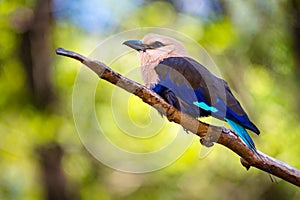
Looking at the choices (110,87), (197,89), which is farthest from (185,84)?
(110,87)

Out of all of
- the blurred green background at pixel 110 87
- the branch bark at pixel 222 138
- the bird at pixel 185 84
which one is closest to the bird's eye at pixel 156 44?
the bird at pixel 185 84

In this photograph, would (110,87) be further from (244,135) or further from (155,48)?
(244,135)

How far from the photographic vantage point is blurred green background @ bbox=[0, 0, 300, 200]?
329cm

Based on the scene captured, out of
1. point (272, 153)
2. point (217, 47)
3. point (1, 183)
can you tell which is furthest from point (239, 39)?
point (1, 183)

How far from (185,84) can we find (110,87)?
2.11 meters

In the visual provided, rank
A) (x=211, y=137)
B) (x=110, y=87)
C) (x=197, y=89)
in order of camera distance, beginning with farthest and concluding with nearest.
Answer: (x=110, y=87) < (x=197, y=89) < (x=211, y=137)

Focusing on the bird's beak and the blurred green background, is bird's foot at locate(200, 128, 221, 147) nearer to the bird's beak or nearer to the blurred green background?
the bird's beak

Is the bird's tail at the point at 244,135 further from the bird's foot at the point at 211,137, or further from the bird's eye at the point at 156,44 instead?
the bird's eye at the point at 156,44

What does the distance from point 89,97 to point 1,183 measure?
0.72 metres

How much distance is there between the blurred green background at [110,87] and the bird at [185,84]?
160 centimetres

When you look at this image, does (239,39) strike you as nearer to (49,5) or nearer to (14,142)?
(49,5)

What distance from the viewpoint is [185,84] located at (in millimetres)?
1533

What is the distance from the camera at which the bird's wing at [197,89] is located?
57.1 inches

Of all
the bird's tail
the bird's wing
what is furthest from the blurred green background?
the bird's tail
